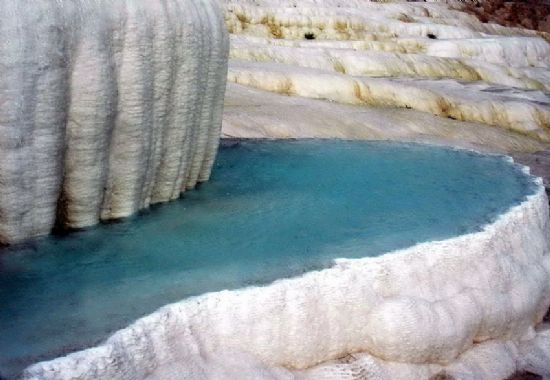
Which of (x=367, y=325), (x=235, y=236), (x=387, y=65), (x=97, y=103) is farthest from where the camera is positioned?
(x=387, y=65)

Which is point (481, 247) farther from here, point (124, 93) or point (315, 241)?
point (124, 93)

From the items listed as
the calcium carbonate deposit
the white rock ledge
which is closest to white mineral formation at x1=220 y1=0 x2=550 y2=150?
the calcium carbonate deposit

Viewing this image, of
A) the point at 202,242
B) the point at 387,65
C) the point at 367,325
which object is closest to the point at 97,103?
→ the point at 202,242

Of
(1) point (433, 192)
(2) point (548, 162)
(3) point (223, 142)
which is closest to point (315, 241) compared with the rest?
(1) point (433, 192)

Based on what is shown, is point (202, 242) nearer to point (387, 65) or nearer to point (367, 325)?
point (367, 325)

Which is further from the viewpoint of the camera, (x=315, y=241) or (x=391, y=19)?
(x=391, y=19)

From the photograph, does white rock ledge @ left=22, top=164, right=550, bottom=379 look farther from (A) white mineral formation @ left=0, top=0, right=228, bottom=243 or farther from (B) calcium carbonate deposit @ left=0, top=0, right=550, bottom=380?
(A) white mineral formation @ left=0, top=0, right=228, bottom=243
